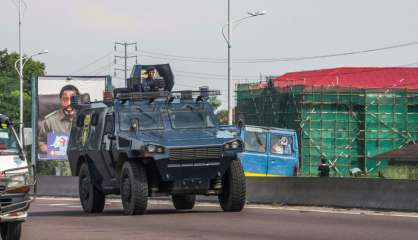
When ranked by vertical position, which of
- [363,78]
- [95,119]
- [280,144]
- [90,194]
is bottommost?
[90,194]

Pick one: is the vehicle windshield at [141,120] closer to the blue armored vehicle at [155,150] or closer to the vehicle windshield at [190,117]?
the blue armored vehicle at [155,150]

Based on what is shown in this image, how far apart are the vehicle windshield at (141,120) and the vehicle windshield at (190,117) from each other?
326mm

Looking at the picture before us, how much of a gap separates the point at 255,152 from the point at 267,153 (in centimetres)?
56

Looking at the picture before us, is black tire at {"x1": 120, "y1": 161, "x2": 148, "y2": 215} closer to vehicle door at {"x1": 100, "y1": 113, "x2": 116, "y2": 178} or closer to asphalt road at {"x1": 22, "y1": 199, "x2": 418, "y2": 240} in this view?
asphalt road at {"x1": 22, "y1": 199, "x2": 418, "y2": 240}

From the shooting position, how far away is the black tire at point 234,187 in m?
20.3

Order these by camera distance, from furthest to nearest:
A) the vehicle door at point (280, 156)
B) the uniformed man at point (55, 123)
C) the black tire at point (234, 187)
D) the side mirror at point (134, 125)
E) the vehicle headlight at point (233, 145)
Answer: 1. the uniformed man at point (55, 123)
2. the vehicle door at point (280, 156)
3. the side mirror at point (134, 125)
4. the black tire at point (234, 187)
5. the vehicle headlight at point (233, 145)

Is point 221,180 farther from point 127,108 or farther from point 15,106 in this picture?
point 15,106

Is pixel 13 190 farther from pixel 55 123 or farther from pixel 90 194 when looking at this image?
pixel 55 123

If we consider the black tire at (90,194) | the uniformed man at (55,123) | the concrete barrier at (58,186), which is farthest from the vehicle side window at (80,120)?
the uniformed man at (55,123)

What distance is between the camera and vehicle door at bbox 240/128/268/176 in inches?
1364

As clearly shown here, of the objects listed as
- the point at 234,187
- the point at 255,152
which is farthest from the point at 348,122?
the point at 234,187

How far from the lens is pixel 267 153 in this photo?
1395 inches

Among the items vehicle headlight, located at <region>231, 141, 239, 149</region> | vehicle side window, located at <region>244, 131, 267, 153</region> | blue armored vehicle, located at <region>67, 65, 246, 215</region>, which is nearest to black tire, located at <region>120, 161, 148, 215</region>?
blue armored vehicle, located at <region>67, 65, 246, 215</region>

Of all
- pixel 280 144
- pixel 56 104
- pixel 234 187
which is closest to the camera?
pixel 234 187
